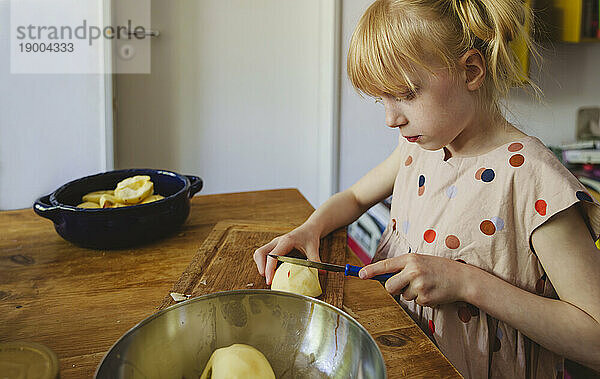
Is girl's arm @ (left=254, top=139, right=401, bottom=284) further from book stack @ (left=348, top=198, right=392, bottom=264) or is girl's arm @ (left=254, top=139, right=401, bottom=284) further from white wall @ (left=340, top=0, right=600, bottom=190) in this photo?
white wall @ (left=340, top=0, right=600, bottom=190)

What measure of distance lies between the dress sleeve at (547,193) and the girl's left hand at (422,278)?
158 millimetres

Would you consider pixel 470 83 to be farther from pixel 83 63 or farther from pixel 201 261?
pixel 83 63

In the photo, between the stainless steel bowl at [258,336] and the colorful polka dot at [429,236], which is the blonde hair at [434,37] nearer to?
the colorful polka dot at [429,236]

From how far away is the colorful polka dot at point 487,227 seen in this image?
867 millimetres

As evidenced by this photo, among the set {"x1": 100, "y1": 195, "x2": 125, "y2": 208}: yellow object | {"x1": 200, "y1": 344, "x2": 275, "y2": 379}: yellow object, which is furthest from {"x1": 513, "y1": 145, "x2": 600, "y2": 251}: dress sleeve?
{"x1": 100, "y1": 195, "x2": 125, "y2": 208}: yellow object

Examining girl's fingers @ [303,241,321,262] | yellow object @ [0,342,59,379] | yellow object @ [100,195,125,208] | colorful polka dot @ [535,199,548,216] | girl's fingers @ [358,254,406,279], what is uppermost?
colorful polka dot @ [535,199,548,216]

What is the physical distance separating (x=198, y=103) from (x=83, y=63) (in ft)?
1.79

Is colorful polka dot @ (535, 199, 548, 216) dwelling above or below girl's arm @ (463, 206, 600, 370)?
above

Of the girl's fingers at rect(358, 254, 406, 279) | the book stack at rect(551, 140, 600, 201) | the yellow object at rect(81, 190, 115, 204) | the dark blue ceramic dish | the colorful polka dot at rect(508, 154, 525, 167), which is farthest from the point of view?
the book stack at rect(551, 140, 600, 201)

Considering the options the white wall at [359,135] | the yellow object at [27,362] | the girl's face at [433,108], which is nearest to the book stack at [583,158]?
the white wall at [359,135]

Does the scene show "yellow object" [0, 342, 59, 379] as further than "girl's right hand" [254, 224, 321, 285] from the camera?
No

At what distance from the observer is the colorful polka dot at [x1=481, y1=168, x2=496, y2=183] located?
34.7 inches

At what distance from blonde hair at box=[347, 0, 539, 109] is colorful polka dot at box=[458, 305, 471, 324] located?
38cm

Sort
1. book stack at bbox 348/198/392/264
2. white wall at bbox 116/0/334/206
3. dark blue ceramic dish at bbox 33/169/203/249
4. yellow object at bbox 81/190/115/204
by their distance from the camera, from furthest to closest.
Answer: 1. white wall at bbox 116/0/334/206
2. book stack at bbox 348/198/392/264
3. yellow object at bbox 81/190/115/204
4. dark blue ceramic dish at bbox 33/169/203/249
